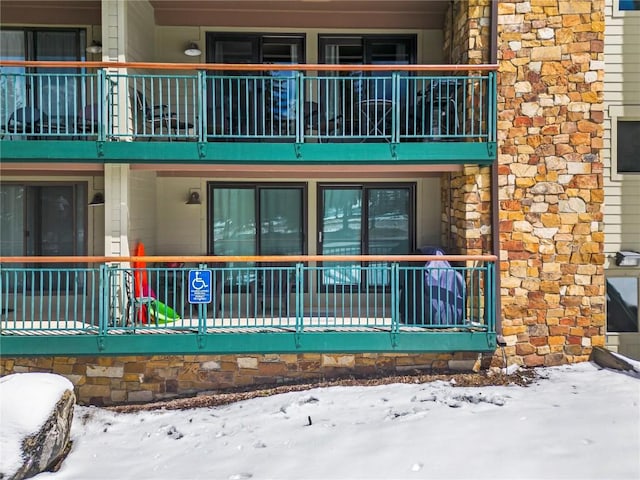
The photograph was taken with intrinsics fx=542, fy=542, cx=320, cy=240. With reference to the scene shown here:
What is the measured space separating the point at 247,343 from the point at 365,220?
3447 mm

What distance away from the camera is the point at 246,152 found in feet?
25.8

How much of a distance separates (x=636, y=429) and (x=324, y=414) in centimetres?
360

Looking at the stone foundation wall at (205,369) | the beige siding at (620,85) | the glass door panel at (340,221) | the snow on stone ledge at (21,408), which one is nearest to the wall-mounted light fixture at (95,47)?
the glass door panel at (340,221)

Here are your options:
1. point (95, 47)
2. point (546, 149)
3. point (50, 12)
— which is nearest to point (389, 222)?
point (546, 149)

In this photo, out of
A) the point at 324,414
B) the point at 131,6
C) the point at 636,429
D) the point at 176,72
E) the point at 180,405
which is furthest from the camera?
the point at 176,72

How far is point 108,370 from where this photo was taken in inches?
311

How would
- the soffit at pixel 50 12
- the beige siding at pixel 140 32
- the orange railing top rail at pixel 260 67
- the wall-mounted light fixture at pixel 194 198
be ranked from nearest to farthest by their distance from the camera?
the orange railing top rail at pixel 260 67
the beige siding at pixel 140 32
the soffit at pixel 50 12
the wall-mounted light fixture at pixel 194 198

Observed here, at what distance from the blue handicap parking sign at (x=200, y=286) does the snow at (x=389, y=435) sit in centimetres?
154

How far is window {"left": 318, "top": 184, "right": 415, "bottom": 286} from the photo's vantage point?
9.84m

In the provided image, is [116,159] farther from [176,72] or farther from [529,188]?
[529,188]

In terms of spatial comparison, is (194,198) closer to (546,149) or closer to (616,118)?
(546,149)

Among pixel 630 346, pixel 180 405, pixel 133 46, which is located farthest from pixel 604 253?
pixel 133 46

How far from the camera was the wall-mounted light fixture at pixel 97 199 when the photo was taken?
8970 mm

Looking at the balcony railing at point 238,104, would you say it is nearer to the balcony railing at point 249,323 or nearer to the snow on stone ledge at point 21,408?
the balcony railing at point 249,323
